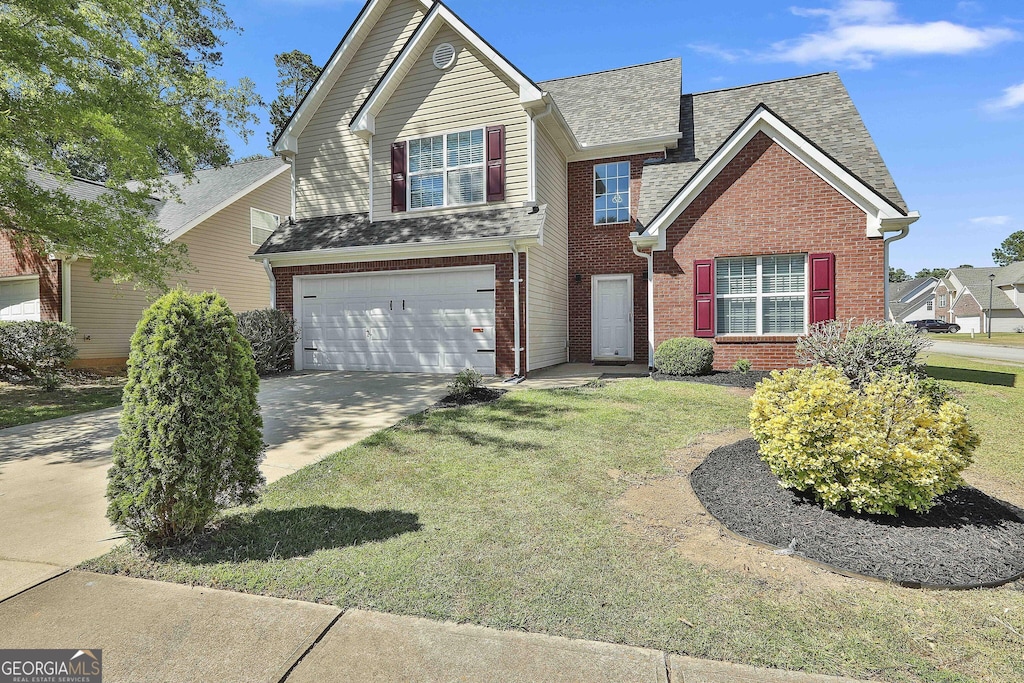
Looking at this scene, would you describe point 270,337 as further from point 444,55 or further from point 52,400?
point 444,55

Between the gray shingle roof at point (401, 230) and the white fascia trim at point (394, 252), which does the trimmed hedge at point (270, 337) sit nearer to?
the white fascia trim at point (394, 252)

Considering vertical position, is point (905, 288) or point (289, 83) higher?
point (289, 83)

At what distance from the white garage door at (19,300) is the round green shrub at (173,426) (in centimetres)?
1519

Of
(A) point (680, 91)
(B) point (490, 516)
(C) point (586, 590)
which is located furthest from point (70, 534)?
(A) point (680, 91)

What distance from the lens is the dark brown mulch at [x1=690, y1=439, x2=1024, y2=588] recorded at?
313 centimetres

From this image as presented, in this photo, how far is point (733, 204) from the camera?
1107cm

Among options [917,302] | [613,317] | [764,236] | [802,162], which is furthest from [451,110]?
[917,302]

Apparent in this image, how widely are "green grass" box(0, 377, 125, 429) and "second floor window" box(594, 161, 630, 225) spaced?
12.0m

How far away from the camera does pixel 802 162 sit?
420 inches

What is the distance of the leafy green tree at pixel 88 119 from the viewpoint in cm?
929

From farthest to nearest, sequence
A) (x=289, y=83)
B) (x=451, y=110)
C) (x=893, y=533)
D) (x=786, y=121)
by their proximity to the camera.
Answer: (x=289, y=83), (x=451, y=110), (x=786, y=121), (x=893, y=533)

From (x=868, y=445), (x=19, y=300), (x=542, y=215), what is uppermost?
(x=542, y=215)

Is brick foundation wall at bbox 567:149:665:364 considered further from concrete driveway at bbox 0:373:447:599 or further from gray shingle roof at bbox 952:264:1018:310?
gray shingle roof at bbox 952:264:1018:310

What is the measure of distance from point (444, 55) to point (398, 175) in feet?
9.93
